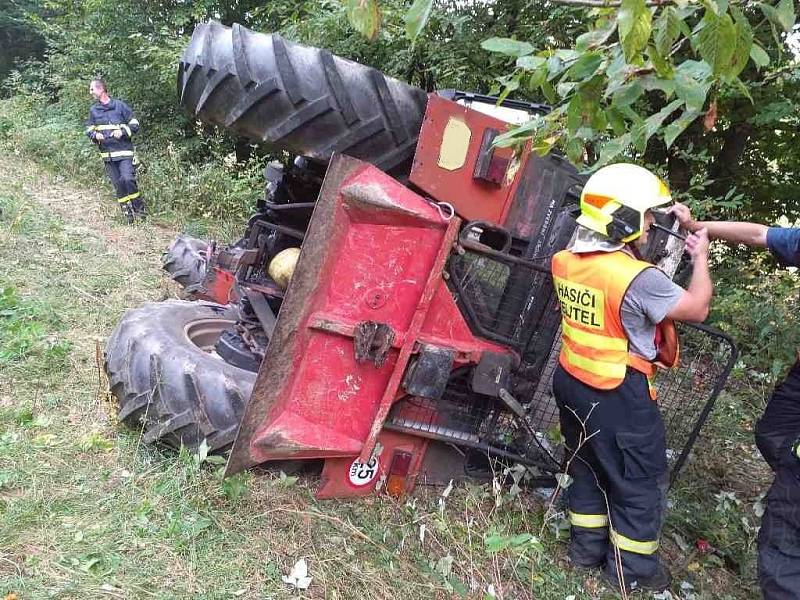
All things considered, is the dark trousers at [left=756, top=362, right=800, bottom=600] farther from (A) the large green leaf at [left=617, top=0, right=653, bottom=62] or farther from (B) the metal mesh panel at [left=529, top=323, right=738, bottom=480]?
(A) the large green leaf at [left=617, top=0, right=653, bottom=62]

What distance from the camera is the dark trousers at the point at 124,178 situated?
7.76 metres

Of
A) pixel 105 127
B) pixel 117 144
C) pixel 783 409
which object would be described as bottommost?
pixel 117 144

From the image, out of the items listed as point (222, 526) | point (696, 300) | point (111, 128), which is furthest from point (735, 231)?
point (111, 128)

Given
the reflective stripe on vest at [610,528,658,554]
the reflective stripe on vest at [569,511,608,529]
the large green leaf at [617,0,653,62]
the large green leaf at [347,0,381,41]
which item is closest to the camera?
the large green leaf at [617,0,653,62]

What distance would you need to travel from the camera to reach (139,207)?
25.8 ft

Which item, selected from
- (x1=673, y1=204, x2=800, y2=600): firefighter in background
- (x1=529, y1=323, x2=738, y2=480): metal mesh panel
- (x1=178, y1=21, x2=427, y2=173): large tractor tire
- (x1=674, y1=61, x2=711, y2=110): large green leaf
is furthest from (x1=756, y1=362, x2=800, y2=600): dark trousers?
(x1=178, y1=21, x2=427, y2=173): large tractor tire

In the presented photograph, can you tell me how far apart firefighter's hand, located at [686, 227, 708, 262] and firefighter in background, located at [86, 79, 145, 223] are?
6870 mm

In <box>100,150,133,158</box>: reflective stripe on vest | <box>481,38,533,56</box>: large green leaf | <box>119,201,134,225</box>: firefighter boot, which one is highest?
<box>481,38,533,56</box>: large green leaf

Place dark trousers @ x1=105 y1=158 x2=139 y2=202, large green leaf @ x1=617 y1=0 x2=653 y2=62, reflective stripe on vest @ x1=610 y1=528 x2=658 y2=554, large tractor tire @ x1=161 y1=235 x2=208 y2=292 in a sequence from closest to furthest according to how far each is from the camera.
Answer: large green leaf @ x1=617 y1=0 x2=653 y2=62, reflective stripe on vest @ x1=610 y1=528 x2=658 y2=554, large tractor tire @ x1=161 y1=235 x2=208 y2=292, dark trousers @ x1=105 y1=158 x2=139 y2=202

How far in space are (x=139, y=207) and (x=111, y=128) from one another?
1102 millimetres

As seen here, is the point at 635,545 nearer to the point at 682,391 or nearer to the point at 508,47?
the point at 682,391

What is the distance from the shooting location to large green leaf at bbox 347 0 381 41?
1.19 metres

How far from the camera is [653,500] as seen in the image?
2.51 meters

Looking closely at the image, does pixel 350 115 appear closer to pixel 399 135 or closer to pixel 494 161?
pixel 399 135
